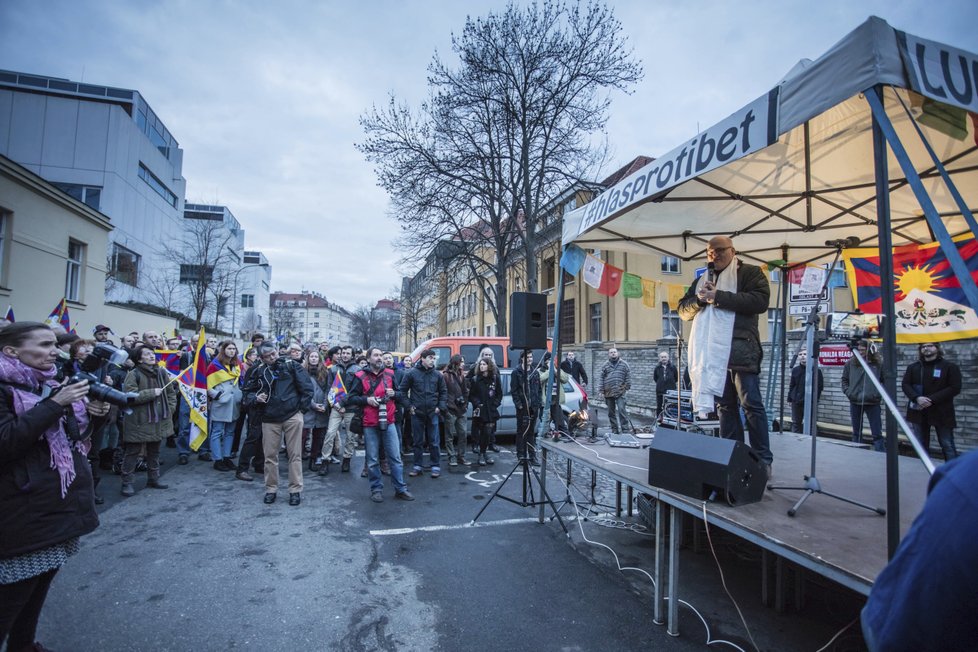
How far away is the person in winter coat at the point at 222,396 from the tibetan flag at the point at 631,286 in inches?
237

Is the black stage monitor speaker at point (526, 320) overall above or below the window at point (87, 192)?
below

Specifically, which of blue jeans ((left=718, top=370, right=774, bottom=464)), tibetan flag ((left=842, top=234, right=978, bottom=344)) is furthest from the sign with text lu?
tibetan flag ((left=842, top=234, right=978, bottom=344))

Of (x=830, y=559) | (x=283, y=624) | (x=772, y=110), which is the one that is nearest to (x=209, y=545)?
(x=283, y=624)

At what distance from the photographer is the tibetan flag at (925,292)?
15.4ft

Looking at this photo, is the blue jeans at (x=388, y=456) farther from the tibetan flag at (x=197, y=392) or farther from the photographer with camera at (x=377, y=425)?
the tibetan flag at (x=197, y=392)

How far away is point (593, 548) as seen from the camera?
4.59 meters

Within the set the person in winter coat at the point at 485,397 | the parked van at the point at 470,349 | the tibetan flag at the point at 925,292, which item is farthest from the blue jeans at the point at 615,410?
the tibetan flag at the point at 925,292

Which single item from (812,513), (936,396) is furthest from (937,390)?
(812,513)

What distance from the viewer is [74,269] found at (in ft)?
52.4

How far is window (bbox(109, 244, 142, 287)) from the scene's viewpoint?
25.8 metres

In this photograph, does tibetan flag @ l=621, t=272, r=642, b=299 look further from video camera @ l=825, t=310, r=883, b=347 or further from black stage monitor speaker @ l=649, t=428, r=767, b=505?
black stage monitor speaker @ l=649, t=428, r=767, b=505

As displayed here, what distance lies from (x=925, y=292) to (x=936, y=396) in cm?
223

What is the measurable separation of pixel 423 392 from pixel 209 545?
11.8 feet

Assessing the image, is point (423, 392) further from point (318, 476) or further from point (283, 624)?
point (283, 624)
